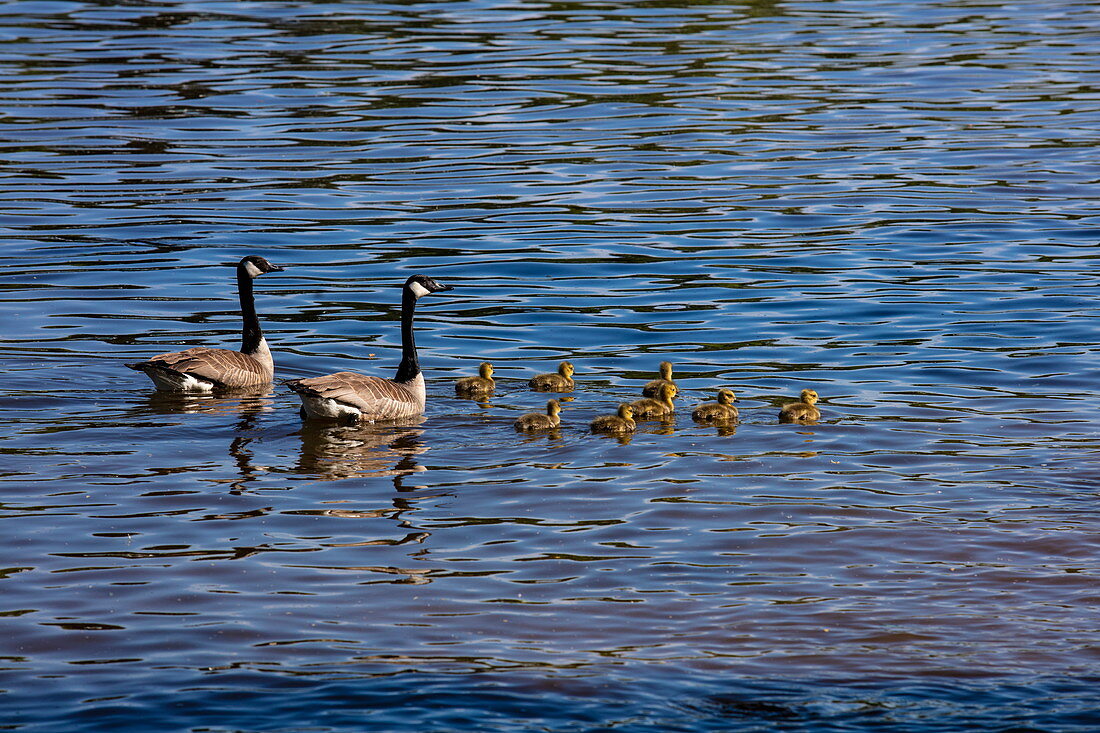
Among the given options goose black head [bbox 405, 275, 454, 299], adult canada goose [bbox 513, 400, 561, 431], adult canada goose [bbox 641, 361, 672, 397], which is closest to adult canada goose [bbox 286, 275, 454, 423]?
goose black head [bbox 405, 275, 454, 299]

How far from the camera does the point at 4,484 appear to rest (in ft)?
42.4

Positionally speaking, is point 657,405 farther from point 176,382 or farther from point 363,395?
point 176,382

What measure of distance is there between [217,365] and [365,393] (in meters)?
1.98

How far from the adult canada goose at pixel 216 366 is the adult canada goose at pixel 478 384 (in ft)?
7.09

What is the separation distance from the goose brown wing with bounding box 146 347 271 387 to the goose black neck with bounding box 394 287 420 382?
5.08ft

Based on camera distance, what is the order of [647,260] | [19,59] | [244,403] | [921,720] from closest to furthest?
[921,720]
[244,403]
[647,260]
[19,59]

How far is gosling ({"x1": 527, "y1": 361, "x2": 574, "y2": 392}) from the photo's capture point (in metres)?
15.7

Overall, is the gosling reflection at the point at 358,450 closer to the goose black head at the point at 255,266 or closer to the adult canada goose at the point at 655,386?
the adult canada goose at the point at 655,386

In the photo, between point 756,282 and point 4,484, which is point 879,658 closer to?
point 4,484

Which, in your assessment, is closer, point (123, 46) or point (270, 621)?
point (270, 621)

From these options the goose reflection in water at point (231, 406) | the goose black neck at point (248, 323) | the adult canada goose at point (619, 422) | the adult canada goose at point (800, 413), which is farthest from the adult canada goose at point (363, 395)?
the adult canada goose at point (800, 413)

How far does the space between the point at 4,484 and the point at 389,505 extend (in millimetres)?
3153

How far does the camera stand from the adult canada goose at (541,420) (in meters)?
14.3

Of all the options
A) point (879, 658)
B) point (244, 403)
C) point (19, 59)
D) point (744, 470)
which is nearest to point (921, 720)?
point (879, 658)
